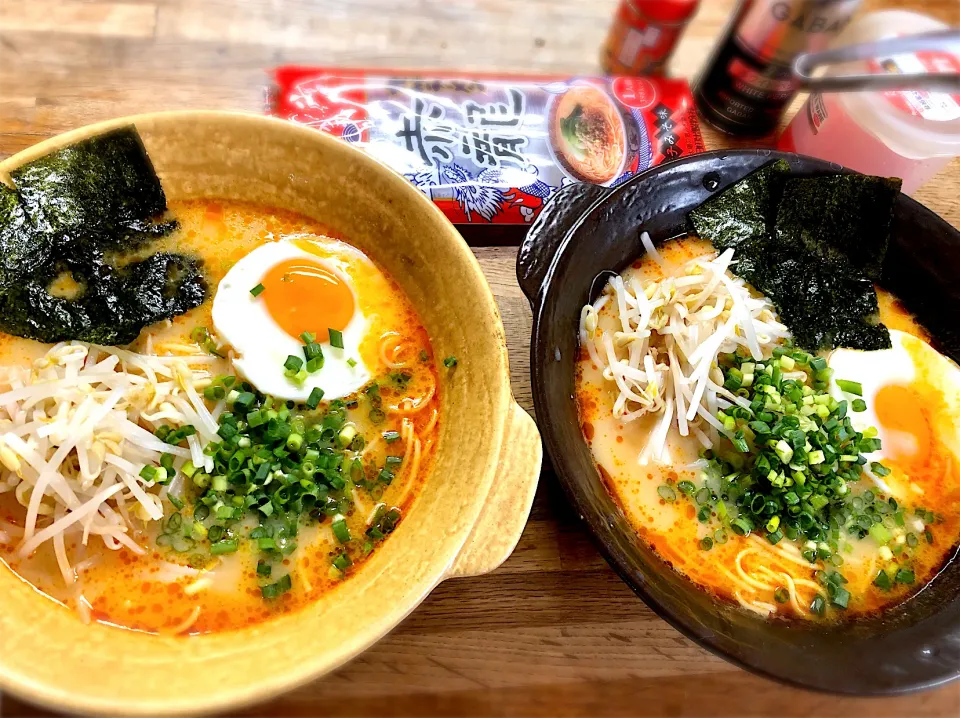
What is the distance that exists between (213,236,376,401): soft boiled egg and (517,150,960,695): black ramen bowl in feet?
1.24

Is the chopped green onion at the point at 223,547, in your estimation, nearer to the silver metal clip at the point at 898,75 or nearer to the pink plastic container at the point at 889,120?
the silver metal clip at the point at 898,75

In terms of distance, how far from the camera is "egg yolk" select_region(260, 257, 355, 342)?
54.4 inches

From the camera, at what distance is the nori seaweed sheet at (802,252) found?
1631mm

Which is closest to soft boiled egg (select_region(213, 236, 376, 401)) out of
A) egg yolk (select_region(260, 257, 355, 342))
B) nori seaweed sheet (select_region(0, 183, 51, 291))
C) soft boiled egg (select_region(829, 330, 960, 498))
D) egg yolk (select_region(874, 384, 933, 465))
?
egg yolk (select_region(260, 257, 355, 342))

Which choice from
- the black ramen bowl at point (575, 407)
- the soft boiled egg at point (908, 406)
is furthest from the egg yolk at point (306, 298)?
the soft boiled egg at point (908, 406)

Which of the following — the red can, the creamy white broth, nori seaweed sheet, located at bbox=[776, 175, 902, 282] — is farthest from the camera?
the red can

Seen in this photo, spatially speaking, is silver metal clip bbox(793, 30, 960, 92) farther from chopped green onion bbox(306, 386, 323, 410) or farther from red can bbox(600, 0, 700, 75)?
chopped green onion bbox(306, 386, 323, 410)

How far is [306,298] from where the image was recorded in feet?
4.58

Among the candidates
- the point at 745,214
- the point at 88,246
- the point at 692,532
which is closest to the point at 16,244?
the point at 88,246

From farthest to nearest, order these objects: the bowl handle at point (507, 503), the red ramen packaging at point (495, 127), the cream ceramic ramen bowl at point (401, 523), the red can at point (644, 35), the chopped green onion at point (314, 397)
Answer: the red can at point (644, 35) < the red ramen packaging at point (495, 127) < the chopped green onion at point (314, 397) < the bowl handle at point (507, 503) < the cream ceramic ramen bowl at point (401, 523)

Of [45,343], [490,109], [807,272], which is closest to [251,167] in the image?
[45,343]

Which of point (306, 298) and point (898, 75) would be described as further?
point (306, 298)

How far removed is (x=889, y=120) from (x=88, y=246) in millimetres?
1959

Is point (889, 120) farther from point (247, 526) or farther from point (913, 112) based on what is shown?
point (247, 526)
